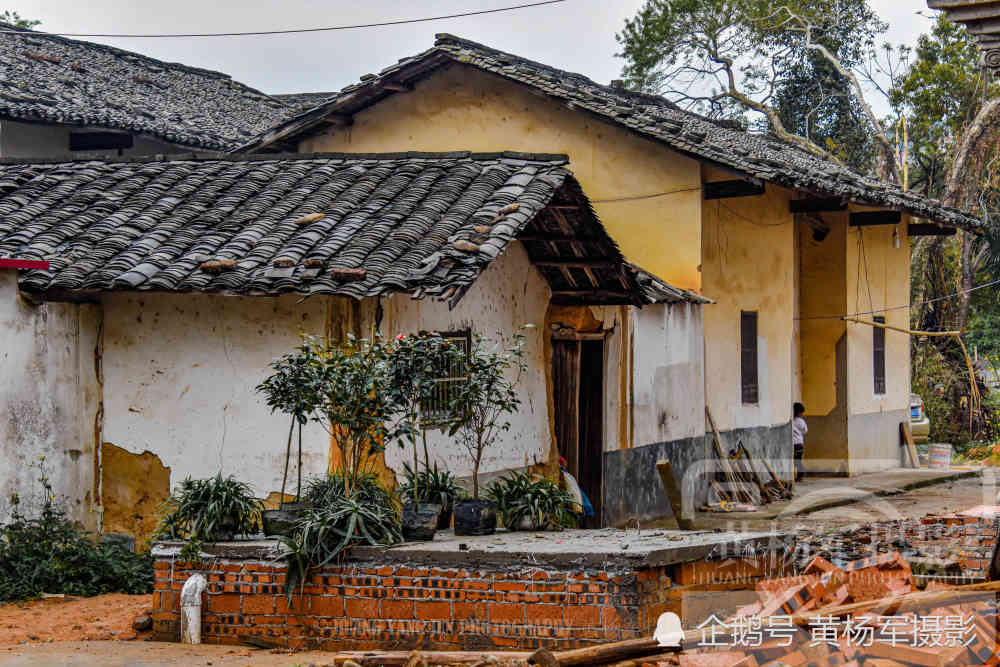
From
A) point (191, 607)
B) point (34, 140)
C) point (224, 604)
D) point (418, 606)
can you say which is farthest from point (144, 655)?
point (34, 140)

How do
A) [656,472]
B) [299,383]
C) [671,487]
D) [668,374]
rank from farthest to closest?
[668,374] → [656,472] → [671,487] → [299,383]

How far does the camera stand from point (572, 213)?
10445 millimetres

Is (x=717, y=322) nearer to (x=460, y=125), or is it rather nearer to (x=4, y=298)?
(x=460, y=125)

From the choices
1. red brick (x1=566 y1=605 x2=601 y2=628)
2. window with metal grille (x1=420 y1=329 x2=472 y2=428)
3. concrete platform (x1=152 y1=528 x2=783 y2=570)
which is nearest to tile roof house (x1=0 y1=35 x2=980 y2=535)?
window with metal grille (x1=420 y1=329 x2=472 y2=428)

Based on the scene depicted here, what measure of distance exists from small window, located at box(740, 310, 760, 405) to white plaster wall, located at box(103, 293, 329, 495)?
8364 mm

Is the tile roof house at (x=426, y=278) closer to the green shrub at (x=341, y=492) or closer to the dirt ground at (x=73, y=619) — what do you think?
the green shrub at (x=341, y=492)

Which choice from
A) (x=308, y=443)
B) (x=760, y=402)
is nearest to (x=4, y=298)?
(x=308, y=443)

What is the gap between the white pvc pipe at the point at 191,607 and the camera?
24.7 feet

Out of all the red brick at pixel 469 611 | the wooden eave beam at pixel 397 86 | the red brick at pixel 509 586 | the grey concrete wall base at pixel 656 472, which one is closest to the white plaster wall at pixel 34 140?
the wooden eave beam at pixel 397 86

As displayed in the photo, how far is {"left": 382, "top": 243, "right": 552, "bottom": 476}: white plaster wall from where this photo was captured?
962cm

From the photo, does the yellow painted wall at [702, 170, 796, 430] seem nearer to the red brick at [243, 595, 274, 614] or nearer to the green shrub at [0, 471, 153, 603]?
the green shrub at [0, 471, 153, 603]

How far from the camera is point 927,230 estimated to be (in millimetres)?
20594

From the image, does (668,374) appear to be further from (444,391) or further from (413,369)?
(413,369)

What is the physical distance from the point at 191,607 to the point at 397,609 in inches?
53.4
